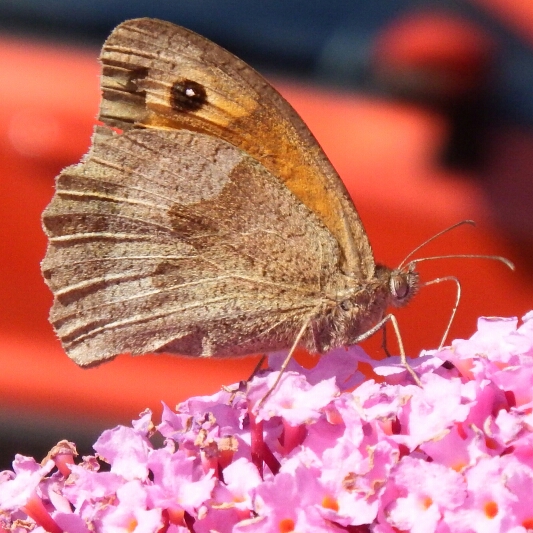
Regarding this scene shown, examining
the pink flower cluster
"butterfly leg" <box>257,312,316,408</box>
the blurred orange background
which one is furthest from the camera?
the blurred orange background

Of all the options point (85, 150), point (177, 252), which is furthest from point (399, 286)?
point (85, 150)

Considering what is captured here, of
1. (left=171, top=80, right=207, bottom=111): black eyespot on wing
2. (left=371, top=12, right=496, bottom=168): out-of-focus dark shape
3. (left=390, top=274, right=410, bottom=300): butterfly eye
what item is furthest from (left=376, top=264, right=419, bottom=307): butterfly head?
(left=371, top=12, right=496, bottom=168): out-of-focus dark shape

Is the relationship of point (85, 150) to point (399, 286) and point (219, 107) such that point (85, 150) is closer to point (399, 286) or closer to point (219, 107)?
point (219, 107)

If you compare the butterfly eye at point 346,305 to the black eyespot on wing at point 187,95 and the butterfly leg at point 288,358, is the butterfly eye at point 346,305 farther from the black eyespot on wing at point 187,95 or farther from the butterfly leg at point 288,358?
the black eyespot on wing at point 187,95

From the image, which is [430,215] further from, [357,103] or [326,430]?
[326,430]

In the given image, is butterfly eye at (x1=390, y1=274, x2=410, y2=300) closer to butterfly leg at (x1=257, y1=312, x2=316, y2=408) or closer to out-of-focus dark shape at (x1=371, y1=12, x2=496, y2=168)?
butterfly leg at (x1=257, y1=312, x2=316, y2=408)

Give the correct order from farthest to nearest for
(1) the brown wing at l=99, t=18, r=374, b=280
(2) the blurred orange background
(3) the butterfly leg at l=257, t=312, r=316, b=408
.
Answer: (2) the blurred orange background
(1) the brown wing at l=99, t=18, r=374, b=280
(3) the butterfly leg at l=257, t=312, r=316, b=408
